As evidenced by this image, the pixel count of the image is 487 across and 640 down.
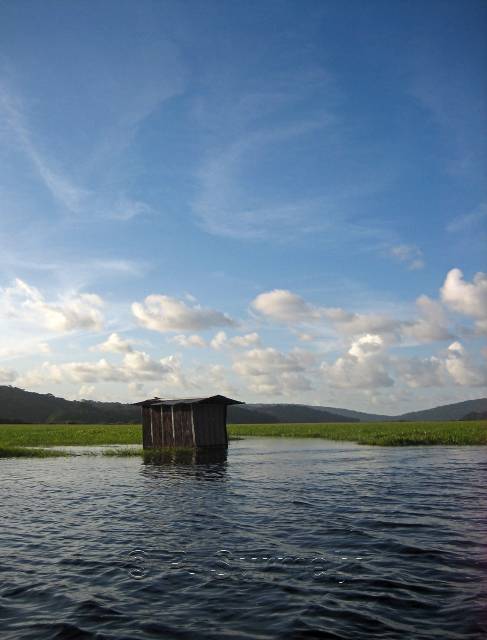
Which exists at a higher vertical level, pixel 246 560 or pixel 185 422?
pixel 185 422

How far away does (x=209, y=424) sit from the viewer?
149 ft

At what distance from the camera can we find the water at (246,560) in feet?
30.1

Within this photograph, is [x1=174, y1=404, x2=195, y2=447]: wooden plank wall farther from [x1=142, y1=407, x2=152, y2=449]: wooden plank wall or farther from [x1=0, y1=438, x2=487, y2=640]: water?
[x1=0, y1=438, x2=487, y2=640]: water

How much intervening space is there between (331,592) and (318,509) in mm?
8690

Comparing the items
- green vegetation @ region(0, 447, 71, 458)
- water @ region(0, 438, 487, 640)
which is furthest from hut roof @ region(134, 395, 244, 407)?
water @ region(0, 438, 487, 640)

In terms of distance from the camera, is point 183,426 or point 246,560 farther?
point 183,426

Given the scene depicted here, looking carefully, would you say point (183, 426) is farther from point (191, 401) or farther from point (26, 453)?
point (26, 453)

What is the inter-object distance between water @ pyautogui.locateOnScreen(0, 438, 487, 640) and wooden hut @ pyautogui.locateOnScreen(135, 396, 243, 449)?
58.4 ft

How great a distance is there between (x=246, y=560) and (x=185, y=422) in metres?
32.3

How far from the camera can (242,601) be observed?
33.1 feet

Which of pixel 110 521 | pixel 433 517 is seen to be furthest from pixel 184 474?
pixel 433 517

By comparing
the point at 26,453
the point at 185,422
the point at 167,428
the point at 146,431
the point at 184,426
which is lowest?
the point at 26,453

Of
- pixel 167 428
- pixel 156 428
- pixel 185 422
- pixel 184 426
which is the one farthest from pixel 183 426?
pixel 156 428

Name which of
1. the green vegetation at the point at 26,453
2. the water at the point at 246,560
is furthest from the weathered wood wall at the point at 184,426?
the water at the point at 246,560
